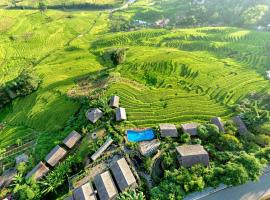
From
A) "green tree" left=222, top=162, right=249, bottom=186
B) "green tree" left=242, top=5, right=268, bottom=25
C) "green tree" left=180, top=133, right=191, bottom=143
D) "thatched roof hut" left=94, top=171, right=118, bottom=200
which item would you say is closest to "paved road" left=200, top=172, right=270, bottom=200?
"green tree" left=222, top=162, right=249, bottom=186

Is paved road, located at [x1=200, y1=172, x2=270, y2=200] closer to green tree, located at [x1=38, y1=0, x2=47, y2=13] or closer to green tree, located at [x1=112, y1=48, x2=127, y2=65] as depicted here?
green tree, located at [x1=112, y1=48, x2=127, y2=65]

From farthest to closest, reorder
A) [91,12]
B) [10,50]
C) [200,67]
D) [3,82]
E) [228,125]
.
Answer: [91,12]
[10,50]
[3,82]
[200,67]
[228,125]

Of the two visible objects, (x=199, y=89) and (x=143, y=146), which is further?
(x=199, y=89)

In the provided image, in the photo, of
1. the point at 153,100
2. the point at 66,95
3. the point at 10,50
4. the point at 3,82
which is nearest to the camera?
the point at 153,100

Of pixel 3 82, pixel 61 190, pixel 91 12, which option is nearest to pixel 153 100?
pixel 61 190

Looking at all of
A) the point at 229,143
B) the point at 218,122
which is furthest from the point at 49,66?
the point at 229,143

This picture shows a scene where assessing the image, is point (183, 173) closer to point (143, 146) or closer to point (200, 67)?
point (143, 146)
